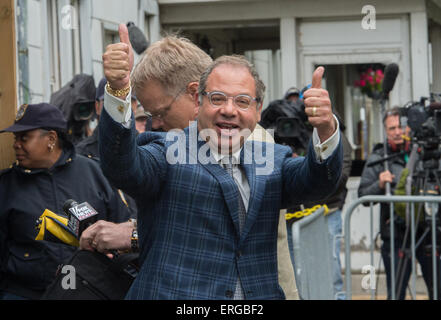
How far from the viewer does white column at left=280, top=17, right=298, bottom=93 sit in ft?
35.3

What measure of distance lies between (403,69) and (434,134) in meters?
4.46

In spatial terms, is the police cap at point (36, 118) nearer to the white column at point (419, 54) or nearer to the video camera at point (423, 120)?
the video camera at point (423, 120)

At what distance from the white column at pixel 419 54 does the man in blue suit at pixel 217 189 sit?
27.2ft

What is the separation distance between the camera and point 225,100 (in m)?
2.49

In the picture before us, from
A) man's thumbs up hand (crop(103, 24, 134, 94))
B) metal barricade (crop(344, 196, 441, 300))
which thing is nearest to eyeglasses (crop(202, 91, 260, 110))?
man's thumbs up hand (crop(103, 24, 134, 94))

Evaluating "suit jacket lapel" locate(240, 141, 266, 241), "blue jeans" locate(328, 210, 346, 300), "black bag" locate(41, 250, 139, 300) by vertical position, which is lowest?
"blue jeans" locate(328, 210, 346, 300)

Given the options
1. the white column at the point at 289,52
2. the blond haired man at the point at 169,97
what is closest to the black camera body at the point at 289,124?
the blond haired man at the point at 169,97

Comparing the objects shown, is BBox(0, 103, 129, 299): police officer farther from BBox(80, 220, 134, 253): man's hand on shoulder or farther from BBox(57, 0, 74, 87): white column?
BBox(57, 0, 74, 87): white column

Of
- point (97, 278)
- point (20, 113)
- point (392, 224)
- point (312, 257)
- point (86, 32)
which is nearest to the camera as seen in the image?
point (97, 278)

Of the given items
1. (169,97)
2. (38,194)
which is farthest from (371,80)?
(169,97)

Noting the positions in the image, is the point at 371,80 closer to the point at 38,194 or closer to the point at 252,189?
the point at 38,194

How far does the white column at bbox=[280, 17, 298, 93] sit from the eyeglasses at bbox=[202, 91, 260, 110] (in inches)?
327

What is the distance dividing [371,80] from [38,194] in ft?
27.7
